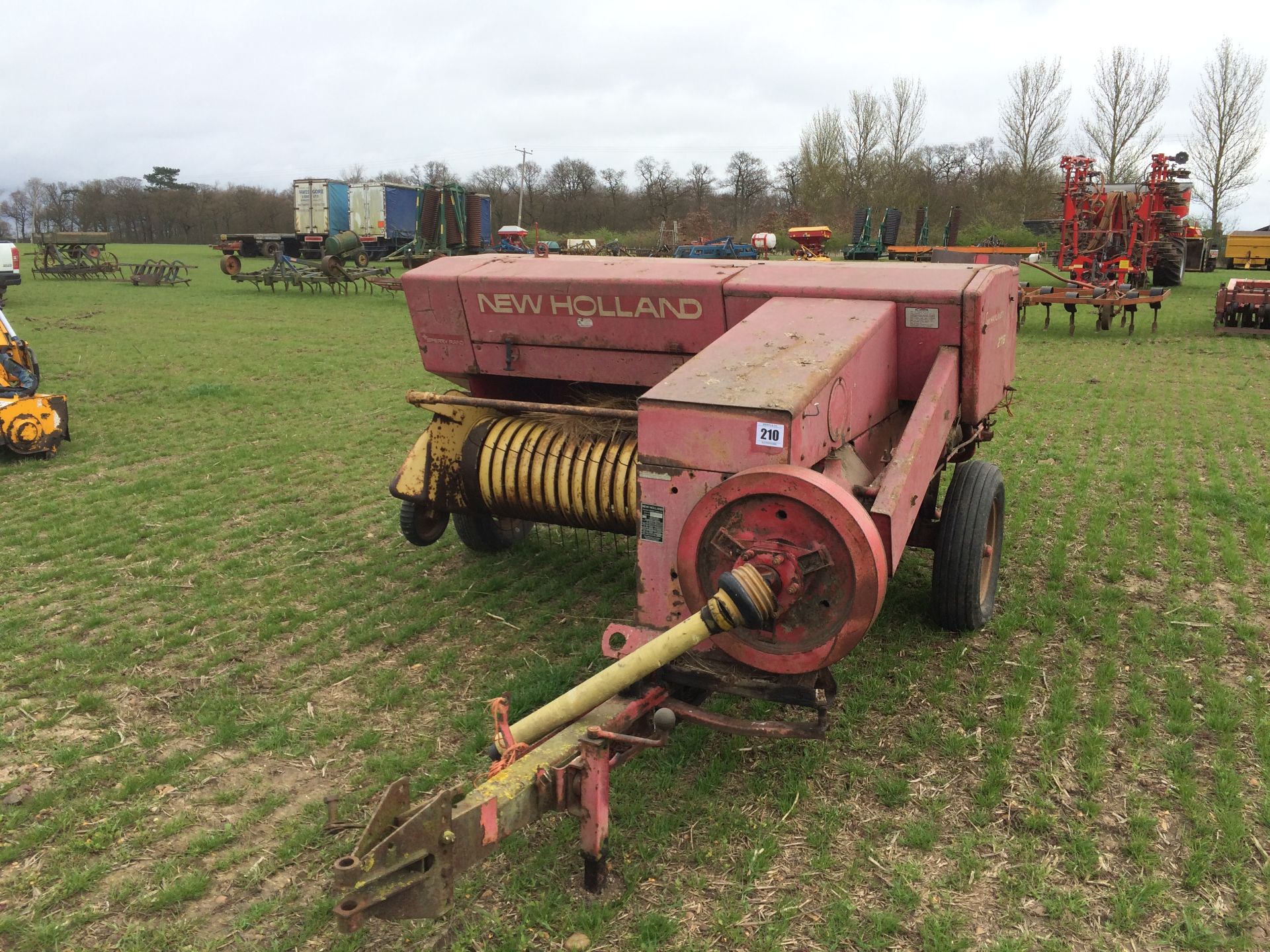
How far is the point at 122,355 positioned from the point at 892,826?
1326 centimetres

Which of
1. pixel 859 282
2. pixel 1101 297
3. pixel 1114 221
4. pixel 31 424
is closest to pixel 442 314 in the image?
pixel 859 282

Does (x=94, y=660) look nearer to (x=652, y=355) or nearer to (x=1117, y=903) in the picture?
(x=652, y=355)

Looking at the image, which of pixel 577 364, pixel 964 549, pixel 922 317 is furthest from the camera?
pixel 577 364

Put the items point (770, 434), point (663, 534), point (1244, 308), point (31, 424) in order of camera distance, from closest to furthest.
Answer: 1. point (770, 434)
2. point (663, 534)
3. point (31, 424)
4. point (1244, 308)

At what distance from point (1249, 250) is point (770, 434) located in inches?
1152

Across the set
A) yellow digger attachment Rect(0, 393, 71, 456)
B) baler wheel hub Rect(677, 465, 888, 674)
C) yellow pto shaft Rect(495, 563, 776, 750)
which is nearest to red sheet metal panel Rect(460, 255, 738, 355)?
baler wheel hub Rect(677, 465, 888, 674)

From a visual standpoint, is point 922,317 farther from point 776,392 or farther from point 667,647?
point 667,647

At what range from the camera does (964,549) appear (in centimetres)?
457

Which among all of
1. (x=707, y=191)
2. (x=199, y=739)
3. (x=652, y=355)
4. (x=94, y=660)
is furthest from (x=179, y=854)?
(x=707, y=191)

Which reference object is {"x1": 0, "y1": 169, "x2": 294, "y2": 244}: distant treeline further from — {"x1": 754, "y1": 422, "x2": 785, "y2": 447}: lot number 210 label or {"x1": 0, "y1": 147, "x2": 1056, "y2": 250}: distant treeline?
{"x1": 754, "y1": 422, "x2": 785, "y2": 447}: lot number 210 label

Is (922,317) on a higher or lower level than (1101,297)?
lower

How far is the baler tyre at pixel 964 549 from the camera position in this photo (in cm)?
458

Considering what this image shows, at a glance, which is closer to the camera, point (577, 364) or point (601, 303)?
point (601, 303)

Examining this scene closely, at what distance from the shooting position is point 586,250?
30.9 metres
